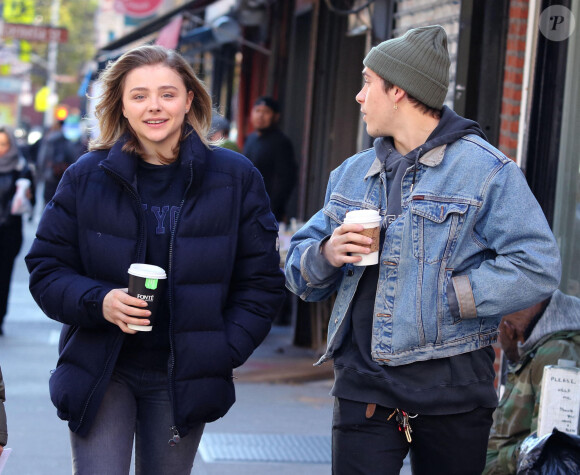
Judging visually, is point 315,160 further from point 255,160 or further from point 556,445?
point 556,445

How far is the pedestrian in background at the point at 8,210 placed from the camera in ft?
32.9

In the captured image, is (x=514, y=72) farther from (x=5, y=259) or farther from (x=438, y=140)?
(x=5, y=259)

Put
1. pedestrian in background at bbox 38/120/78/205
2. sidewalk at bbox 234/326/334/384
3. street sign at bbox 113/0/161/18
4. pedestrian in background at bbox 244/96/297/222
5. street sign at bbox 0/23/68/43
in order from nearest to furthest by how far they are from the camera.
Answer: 1. sidewalk at bbox 234/326/334/384
2. pedestrian in background at bbox 244/96/297/222
3. pedestrian in background at bbox 38/120/78/205
4. street sign at bbox 113/0/161/18
5. street sign at bbox 0/23/68/43

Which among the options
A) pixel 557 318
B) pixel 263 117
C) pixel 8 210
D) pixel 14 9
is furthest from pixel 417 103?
pixel 14 9

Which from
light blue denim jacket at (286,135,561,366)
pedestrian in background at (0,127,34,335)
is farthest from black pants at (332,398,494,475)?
pedestrian in background at (0,127,34,335)

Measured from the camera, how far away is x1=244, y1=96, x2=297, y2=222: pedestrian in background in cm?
1083

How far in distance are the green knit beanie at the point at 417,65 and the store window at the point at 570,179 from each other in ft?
7.80

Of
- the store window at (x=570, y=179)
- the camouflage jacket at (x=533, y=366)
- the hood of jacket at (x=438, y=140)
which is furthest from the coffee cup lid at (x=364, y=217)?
the store window at (x=570, y=179)

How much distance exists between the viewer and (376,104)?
332 cm

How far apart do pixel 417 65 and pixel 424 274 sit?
64cm

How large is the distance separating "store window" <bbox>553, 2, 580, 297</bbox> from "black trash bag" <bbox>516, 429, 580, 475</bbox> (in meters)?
1.71

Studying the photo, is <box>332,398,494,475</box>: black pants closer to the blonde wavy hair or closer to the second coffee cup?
the second coffee cup

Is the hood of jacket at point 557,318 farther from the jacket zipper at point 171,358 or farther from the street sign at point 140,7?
the street sign at point 140,7

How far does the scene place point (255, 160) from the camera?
1085cm
